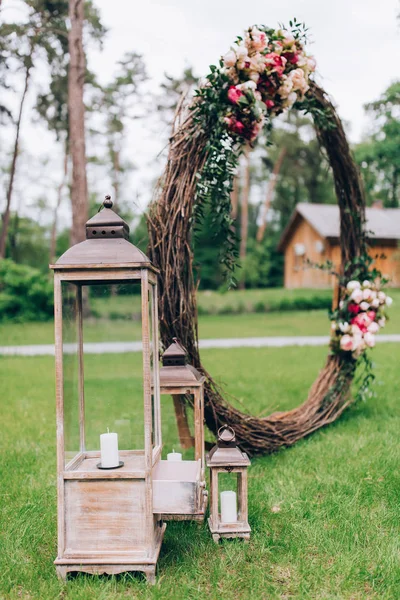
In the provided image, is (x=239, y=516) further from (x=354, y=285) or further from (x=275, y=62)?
(x=275, y=62)

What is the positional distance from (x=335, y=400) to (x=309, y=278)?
745 inches

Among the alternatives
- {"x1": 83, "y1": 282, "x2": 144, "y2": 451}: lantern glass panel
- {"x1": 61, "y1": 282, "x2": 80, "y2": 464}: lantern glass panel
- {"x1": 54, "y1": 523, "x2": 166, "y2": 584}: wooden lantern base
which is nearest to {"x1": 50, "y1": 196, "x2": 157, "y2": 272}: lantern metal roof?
{"x1": 61, "y1": 282, "x2": 80, "y2": 464}: lantern glass panel

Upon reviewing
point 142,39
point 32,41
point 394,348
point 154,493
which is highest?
point 142,39

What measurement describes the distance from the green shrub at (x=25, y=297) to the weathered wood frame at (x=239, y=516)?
1091cm

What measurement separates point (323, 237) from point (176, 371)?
1889 centimetres

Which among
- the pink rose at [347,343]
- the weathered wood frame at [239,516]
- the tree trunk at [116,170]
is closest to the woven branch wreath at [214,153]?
the weathered wood frame at [239,516]

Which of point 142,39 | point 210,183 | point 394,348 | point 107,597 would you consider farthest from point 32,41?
point 107,597

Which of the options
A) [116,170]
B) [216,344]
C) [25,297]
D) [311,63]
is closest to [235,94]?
[311,63]

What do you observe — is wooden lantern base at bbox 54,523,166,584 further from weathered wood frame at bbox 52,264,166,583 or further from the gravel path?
the gravel path

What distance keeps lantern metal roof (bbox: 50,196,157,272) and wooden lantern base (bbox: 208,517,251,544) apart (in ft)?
3.95

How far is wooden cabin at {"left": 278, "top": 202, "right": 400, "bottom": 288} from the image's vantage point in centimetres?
2123

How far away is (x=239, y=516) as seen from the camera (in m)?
2.61

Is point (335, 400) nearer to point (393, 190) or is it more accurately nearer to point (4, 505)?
point (4, 505)

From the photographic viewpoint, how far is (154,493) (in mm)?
2230
